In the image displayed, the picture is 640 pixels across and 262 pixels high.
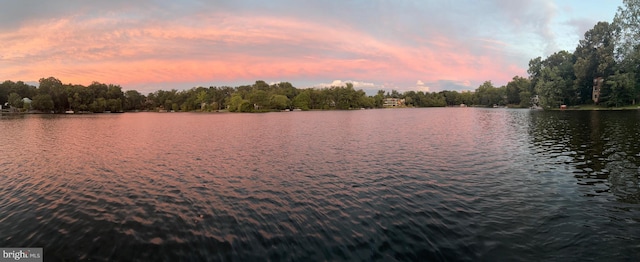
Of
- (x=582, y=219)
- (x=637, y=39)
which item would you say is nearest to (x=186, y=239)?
(x=582, y=219)

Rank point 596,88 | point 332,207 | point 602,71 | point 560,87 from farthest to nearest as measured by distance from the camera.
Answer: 1. point 560,87
2. point 596,88
3. point 602,71
4. point 332,207

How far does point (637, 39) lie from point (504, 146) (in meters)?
107

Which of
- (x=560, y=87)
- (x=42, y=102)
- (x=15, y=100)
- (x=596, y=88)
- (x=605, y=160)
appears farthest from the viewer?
(x=42, y=102)

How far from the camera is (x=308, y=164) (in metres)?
26.8

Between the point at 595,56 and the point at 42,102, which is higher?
the point at 595,56

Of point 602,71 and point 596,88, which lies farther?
point 596,88

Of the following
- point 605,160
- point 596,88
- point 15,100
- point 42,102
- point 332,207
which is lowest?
point 332,207

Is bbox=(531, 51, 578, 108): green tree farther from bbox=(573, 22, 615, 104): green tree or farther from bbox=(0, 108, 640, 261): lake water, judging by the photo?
bbox=(0, 108, 640, 261): lake water

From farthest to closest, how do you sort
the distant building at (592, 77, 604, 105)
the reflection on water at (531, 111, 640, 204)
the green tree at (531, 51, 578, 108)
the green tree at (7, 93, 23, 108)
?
the green tree at (7, 93, 23, 108) < the green tree at (531, 51, 578, 108) < the distant building at (592, 77, 604, 105) < the reflection on water at (531, 111, 640, 204)

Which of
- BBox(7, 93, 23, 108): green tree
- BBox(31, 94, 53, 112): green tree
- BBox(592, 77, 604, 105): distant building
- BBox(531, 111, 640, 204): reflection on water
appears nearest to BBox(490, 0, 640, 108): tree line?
BBox(592, 77, 604, 105): distant building

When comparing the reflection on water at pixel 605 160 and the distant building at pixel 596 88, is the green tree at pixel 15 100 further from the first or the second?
the distant building at pixel 596 88

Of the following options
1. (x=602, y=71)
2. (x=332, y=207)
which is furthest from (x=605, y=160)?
(x=602, y=71)

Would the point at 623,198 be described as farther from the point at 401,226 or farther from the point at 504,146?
the point at 504,146

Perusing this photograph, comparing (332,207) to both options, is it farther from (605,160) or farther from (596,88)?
(596,88)
